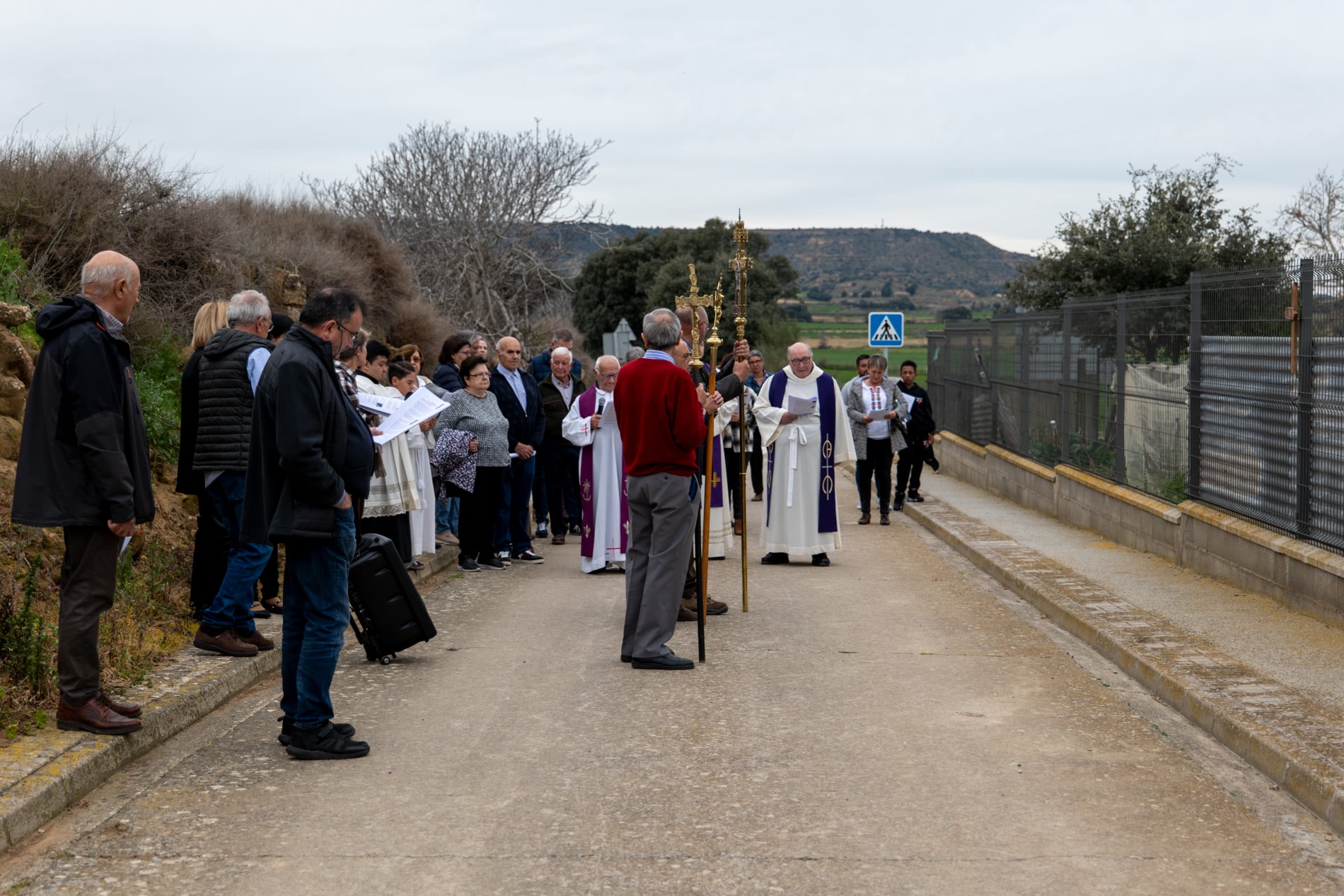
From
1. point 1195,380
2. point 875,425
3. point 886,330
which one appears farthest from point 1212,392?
point 886,330

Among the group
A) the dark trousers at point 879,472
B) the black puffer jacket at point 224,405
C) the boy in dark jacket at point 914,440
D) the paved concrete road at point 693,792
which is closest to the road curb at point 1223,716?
the paved concrete road at point 693,792

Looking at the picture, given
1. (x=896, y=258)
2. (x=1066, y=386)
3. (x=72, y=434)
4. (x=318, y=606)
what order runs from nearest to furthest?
(x=72, y=434) < (x=318, y=606) < (x=1066, y=386) < (x=896, y=258)

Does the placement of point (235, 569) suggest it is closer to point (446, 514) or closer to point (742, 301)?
point (742, 301)

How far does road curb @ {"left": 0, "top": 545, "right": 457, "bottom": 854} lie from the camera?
523 centimetres

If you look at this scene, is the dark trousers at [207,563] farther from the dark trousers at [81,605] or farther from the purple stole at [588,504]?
the purple stole at [588,504]

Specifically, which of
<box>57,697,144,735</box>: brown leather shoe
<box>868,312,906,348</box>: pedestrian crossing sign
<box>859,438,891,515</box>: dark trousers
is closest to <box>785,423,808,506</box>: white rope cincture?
<box>859,438,891,515</box>: dark trousers

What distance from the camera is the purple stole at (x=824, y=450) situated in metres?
13.2

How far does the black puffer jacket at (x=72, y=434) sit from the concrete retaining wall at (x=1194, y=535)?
725cm

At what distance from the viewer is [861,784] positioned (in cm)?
583

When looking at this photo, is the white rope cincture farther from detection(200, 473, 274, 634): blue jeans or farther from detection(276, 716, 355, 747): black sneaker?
detection(276, 716, 355, 747): black sneaker

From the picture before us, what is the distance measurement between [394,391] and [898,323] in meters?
16.7

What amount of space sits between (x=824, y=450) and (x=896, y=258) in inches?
4256

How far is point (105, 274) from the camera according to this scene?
238 inches

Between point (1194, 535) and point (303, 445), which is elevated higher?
point (303, 445)
